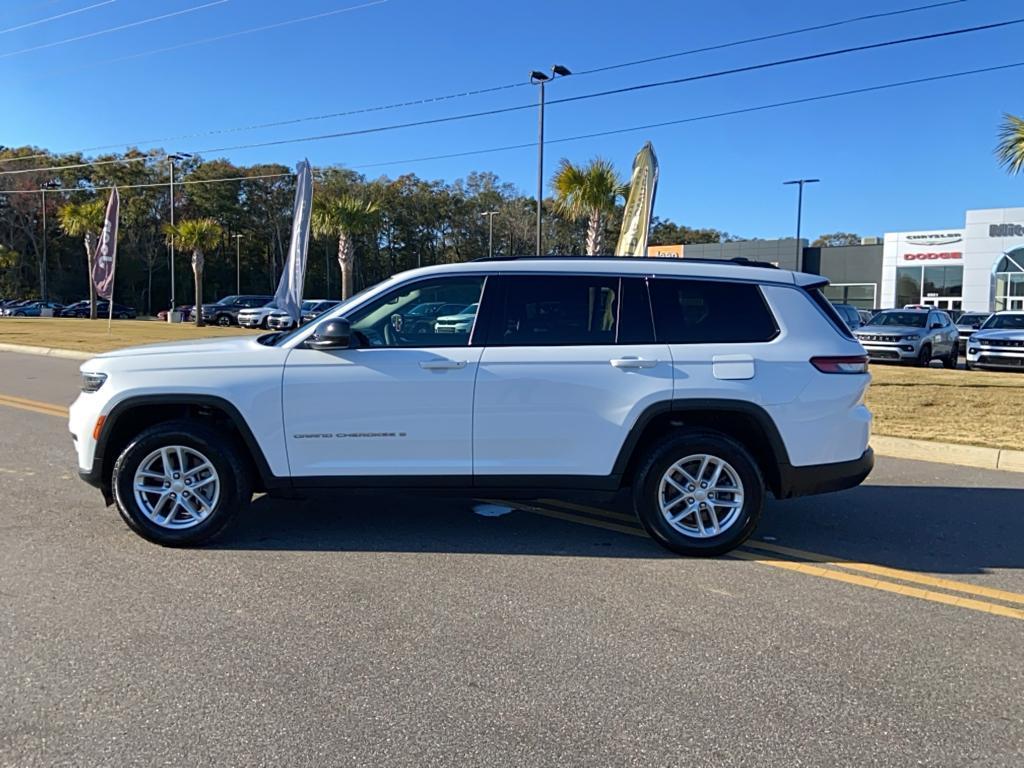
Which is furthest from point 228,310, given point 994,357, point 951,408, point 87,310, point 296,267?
point 951,408

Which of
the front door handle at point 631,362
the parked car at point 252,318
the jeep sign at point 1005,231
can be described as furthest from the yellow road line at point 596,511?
the jeep sign at point 1005,231

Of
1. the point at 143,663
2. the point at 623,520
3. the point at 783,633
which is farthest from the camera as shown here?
the point at 623,520

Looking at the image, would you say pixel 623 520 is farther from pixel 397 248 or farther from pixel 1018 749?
pixel 397 248

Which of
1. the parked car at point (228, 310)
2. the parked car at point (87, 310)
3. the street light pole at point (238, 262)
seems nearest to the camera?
the parked car at point (228, 310)

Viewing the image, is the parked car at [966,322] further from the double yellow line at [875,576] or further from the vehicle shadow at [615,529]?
the double yellow line at [875,576]

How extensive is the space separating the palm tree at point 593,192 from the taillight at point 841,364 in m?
14.1

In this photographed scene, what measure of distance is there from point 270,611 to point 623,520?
2.69m

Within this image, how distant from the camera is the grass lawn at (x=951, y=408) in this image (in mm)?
9000

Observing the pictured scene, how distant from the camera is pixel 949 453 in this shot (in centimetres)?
832

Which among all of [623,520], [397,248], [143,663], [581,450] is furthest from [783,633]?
[397,248]

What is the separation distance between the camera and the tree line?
229ft

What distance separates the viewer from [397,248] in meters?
87.0

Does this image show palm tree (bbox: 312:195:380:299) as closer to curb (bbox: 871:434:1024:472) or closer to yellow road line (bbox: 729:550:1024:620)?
curb (bbox: 871:434:1024:472)

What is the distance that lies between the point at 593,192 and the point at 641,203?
452cm
